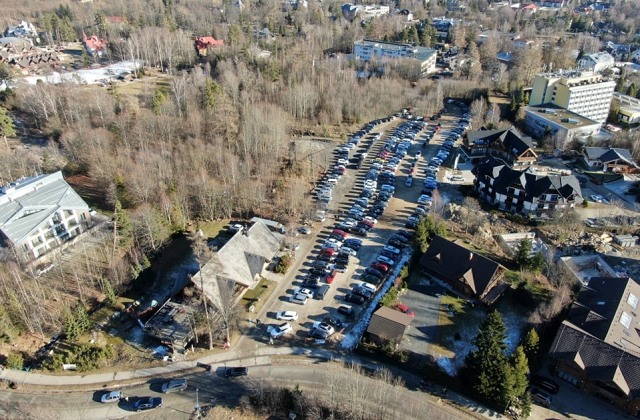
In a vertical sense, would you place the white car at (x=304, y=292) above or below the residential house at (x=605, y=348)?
below

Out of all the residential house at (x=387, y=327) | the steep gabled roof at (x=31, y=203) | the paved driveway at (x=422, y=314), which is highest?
the steep gabled roof at (x=31, y=203)

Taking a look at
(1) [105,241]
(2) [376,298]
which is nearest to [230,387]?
(2) [376,298]

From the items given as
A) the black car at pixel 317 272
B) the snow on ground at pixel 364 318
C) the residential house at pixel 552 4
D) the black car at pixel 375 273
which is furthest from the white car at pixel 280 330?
the residential house at pixel 552 4

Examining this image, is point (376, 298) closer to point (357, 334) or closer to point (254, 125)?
point (357, 334)

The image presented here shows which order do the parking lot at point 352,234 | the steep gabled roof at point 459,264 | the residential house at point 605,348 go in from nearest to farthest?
the residential house at point 605,348 < the parking lot at point 352,234 < the steep gabled roof at point 459,264

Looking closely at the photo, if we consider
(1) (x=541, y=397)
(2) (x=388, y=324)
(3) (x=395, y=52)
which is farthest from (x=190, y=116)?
(3) (x=395, y=52)

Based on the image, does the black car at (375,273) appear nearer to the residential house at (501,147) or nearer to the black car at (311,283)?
the black car at (311,283)

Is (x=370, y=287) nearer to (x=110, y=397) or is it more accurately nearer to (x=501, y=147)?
(x=110, y=397)
